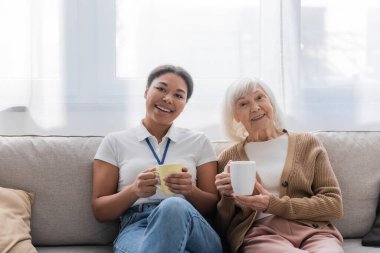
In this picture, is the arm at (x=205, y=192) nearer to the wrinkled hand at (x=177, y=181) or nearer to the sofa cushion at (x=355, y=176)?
the wrinkled hand at (x=177, y=181)

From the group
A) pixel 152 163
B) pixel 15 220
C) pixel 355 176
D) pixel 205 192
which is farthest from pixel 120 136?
pixel 355 176

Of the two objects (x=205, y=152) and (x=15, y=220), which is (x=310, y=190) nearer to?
(x=205, y=152)

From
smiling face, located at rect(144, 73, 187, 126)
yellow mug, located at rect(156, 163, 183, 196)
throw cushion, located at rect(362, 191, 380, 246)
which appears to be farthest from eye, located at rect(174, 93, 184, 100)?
throw cushion, located at rect(362, 191, 380, 246)

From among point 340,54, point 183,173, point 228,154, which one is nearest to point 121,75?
point 228,154

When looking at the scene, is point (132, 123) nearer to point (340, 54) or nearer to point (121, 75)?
point (121, 75)

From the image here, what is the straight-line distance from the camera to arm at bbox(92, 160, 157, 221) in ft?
5.95

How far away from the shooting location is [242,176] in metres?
1.65

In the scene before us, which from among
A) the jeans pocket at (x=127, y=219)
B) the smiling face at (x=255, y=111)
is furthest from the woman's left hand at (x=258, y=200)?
the jeans pocket at (x=127, y=219)

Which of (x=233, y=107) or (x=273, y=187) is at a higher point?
(x=233, y=107)

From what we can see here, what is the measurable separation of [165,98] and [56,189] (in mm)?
588

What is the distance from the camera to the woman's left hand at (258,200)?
1.86 metres

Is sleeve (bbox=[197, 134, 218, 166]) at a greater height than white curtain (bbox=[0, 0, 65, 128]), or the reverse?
white curtain (bbox=[0, 0, 65, 128])

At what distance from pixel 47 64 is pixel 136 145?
66cm

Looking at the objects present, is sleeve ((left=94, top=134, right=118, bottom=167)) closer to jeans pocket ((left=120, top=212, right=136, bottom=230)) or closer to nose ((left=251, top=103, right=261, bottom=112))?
jeans pocket ((left=120, top=212, right=136, bottom=230))
